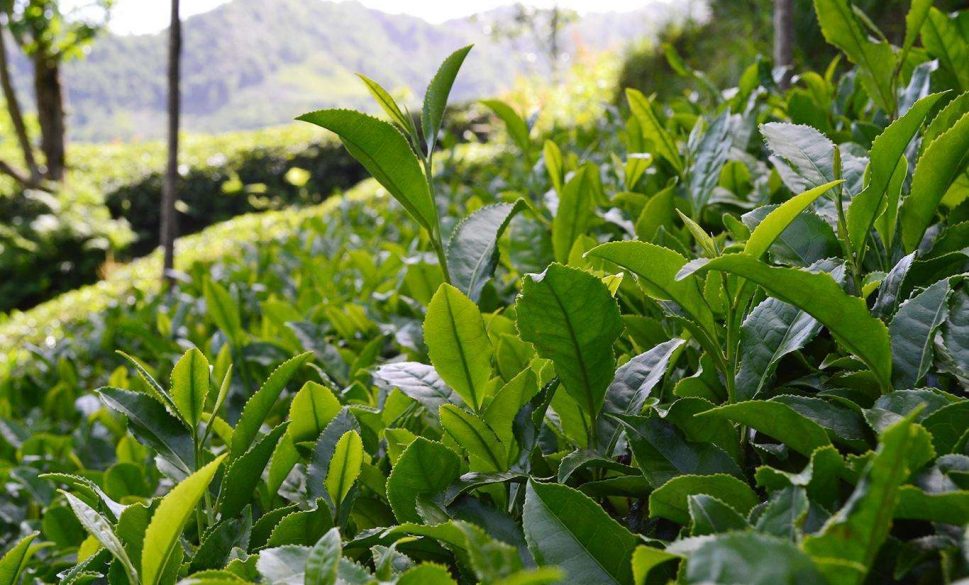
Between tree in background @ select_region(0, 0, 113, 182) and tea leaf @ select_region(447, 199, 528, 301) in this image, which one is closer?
tea leaf @ select_region(447, 199, 528, 301)

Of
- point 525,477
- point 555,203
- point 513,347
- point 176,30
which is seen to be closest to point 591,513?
point 525,477

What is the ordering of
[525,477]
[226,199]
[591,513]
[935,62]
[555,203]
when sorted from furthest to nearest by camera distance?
[226,199]
[555,203]
[935,62]
[525,477]
[591,513]

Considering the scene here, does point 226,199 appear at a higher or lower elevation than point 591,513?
lower

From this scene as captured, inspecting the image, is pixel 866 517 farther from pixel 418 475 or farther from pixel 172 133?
pixel 172 133

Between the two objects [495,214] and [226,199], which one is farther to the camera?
[226,199]

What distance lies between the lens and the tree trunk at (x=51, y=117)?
14836 millimetres

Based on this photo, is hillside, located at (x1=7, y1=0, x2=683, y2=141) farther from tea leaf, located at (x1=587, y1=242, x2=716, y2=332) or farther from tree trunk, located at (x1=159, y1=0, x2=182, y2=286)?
tea leaf, located at (x1=587, y1=242, x2=716, y2=332)

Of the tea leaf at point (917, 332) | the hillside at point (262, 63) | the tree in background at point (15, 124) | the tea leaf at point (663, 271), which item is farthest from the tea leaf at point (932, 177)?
the hillside at point (262, 63)

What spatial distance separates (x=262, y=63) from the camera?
16600 centimetres

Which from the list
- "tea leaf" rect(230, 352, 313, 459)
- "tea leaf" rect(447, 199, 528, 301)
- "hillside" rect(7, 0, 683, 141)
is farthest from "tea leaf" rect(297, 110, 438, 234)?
"hillside" rect(7, 0, 683, 141)

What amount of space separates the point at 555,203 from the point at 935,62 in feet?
2.52

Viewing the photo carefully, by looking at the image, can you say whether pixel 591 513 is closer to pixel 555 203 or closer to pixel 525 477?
pixel 525 477

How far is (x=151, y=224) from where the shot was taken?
52.7 feet

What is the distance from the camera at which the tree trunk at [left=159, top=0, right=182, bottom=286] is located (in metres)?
3.97
